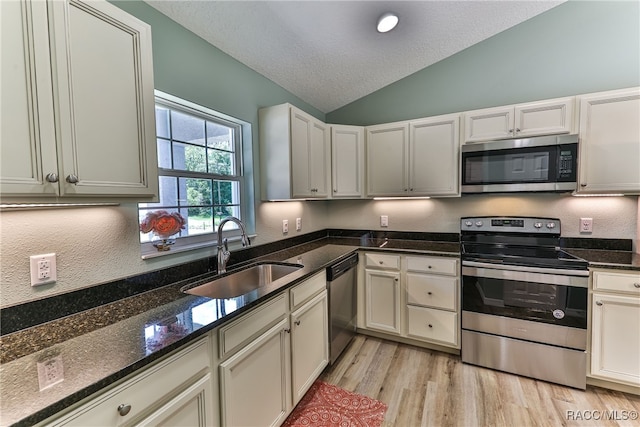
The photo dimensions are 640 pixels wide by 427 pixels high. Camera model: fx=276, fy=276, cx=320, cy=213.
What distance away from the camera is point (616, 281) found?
1.90 m

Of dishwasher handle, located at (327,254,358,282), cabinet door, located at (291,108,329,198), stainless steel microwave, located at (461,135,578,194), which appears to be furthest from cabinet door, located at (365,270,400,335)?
stainless steel microwave, located at (461,135,578,194)

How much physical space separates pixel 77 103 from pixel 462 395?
8.94ft

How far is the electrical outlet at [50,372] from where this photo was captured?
755 millimetres

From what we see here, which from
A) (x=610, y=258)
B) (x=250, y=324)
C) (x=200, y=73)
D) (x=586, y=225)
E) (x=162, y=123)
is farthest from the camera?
(x=586, y=225)

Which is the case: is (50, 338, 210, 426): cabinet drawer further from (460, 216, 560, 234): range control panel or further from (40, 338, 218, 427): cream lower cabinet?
(460, 216, 560, 234): range control panel

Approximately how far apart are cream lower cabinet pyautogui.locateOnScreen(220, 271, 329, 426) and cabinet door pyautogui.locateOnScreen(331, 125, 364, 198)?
1.16 m

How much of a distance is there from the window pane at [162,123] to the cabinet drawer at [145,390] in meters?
1.28

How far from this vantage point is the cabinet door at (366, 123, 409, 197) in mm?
2787

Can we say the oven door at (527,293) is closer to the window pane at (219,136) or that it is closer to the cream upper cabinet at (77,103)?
the window pane at (219,136)

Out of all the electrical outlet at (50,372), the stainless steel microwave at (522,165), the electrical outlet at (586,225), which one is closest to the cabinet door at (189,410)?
the electrical outlet at (50,372)

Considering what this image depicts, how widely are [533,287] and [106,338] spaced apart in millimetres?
2622

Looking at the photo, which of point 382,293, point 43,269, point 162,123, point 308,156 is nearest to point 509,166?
point 382,293

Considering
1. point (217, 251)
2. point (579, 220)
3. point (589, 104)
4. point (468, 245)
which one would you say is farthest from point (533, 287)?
point (217, 251)

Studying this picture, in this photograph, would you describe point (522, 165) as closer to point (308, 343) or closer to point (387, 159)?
point (387, 159)
